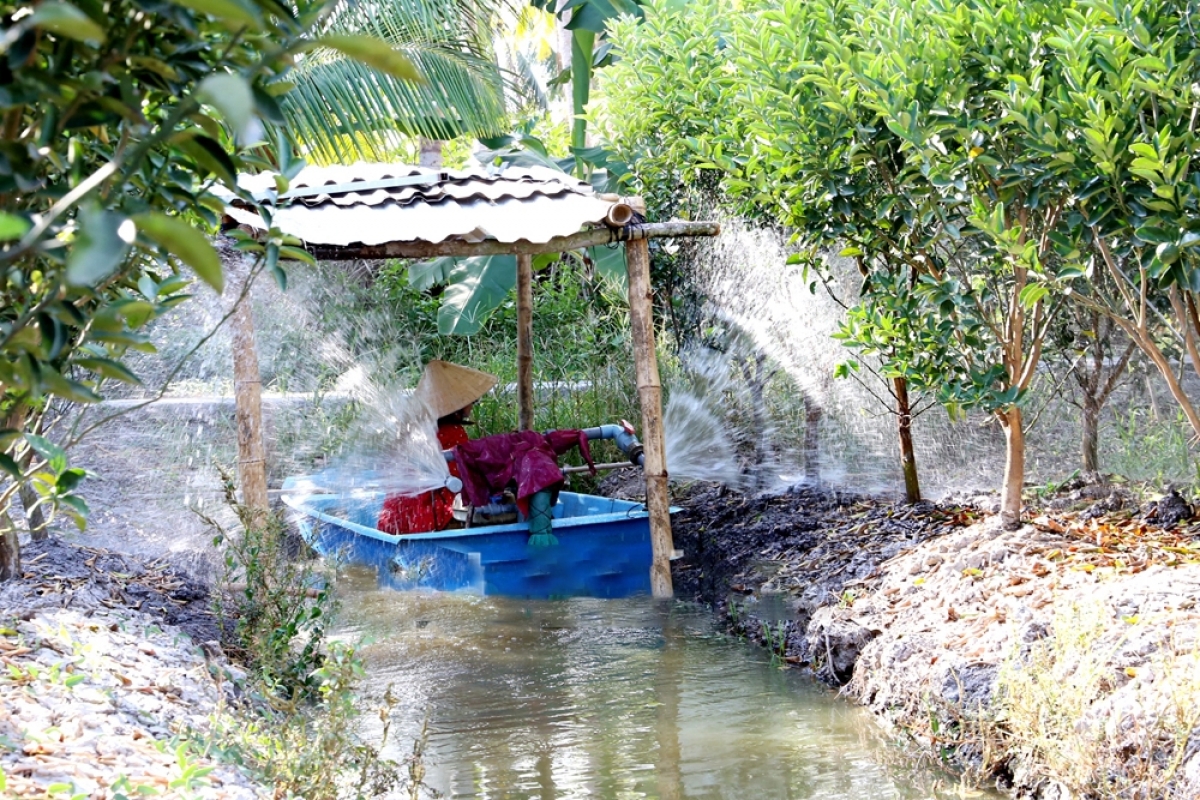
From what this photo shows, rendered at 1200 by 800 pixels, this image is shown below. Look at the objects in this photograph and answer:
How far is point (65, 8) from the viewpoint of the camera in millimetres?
1120

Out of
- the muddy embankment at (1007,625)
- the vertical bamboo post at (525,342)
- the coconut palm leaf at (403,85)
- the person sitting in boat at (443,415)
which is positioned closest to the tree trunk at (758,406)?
the muddy embankment at (1007,625)

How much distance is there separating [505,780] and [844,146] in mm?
3791

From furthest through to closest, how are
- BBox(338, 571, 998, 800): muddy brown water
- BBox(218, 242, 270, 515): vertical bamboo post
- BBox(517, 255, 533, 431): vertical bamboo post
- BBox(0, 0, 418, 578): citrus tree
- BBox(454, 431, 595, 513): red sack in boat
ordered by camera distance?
1. BBox(517, 255, 533, 431): vertical bamboo post
2. BBox(454, 431, 595, 513): red sack in boat
3. BBox(218, 242, 270, 515): vertical bamboo post
4. BBox(338, 571, 998, 800): muddy brown water
5. BBox(0, 0, 418, 578): citrus tree

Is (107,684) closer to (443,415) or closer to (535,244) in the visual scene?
(535,244)

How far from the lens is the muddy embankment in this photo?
3.96 m

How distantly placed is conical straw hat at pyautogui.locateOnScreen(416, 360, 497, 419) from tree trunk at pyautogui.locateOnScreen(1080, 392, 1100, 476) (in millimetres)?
4386

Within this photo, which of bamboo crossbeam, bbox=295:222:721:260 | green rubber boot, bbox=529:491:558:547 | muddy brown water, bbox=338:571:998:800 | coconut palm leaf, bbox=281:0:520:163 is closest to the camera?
muddy brown water, bbox=338:571:998:800

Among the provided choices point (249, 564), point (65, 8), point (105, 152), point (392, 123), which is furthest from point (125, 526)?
point (65, 8)

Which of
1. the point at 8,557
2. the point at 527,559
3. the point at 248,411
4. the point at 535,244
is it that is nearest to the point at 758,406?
the point at 527,559

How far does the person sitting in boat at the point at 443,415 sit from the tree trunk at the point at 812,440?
2.55 meters

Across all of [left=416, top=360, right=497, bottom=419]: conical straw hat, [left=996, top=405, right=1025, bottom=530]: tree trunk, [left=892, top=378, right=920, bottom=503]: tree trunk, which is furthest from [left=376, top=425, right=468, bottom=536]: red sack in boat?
[left=996, top=405, right=1025, bottom=530]: tree trunk

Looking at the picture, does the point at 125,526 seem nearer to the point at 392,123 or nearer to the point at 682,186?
the point at 392,123

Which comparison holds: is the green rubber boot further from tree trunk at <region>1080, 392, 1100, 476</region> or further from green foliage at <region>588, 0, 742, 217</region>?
tree trunk at <region>1080, 392, 1100, 476</region>

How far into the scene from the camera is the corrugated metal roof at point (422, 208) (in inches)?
284
